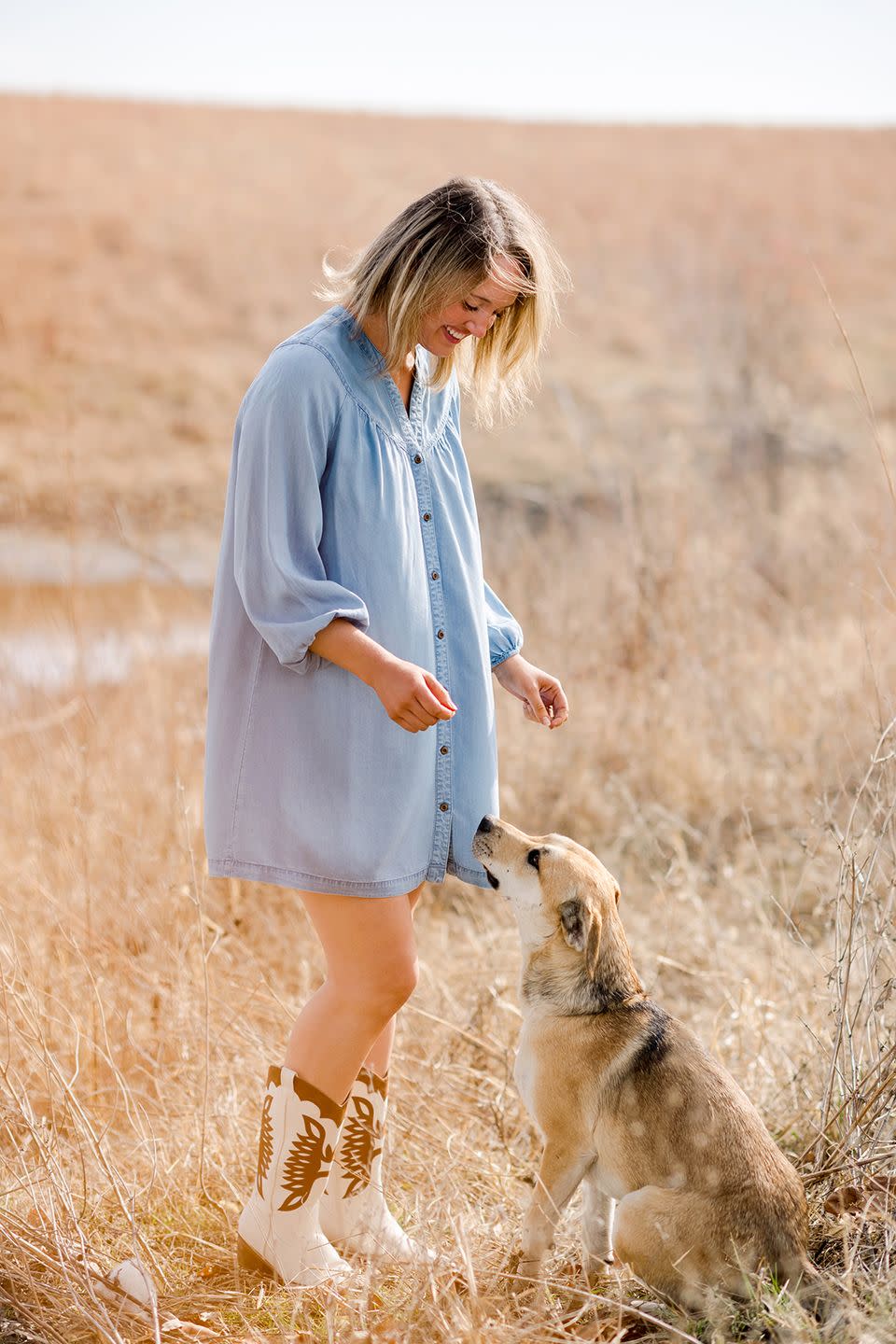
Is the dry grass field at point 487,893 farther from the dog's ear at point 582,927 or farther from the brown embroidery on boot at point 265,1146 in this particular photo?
the dog's ear at point 582,927

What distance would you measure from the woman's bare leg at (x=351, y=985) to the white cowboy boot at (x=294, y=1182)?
0.05 meters

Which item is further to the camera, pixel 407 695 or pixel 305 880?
pixel 305 880

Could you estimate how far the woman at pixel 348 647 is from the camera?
2314mm

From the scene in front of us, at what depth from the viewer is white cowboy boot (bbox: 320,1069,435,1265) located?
2691 mm

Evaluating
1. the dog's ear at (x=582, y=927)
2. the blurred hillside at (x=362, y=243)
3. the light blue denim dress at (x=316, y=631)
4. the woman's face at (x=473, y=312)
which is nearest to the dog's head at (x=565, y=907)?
the dog's ear at (x=582, y=927)

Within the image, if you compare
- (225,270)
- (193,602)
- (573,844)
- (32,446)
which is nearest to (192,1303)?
(573,844)

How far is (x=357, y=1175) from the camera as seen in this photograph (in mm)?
2713

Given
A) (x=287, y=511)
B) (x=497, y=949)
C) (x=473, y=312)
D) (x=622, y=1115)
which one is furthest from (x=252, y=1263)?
(x=473, y=312)

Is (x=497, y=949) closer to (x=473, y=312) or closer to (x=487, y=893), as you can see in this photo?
(x=487, y=893)

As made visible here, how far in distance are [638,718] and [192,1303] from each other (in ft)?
12.2

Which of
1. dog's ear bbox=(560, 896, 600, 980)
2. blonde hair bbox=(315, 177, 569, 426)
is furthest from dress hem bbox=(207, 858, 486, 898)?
blonde hair bbox=(315, 177, 569, 426)

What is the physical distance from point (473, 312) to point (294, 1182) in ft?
6.00

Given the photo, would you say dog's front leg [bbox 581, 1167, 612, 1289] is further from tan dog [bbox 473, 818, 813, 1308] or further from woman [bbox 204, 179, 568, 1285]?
woman [bbox 204, 179, 568, 1285]

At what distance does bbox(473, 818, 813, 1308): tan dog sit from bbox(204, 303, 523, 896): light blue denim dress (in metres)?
0.28
